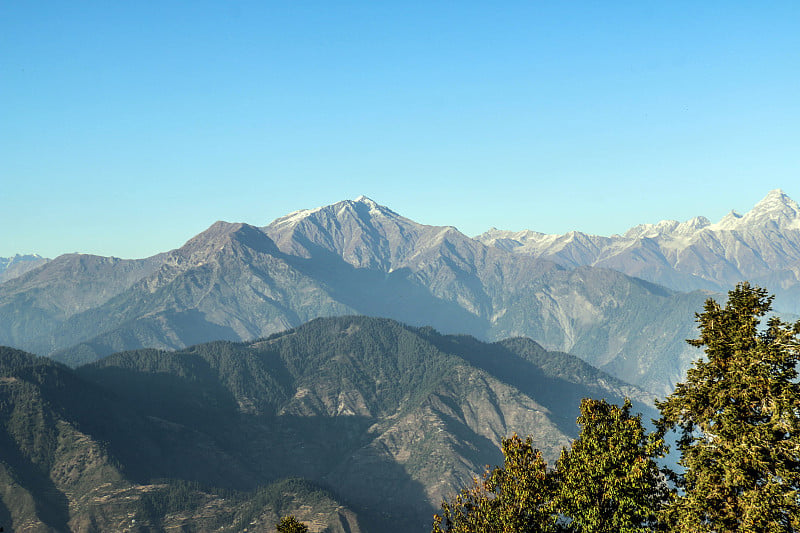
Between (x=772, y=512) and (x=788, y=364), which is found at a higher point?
(x=788, y=364)

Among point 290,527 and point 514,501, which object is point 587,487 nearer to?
point 514,501

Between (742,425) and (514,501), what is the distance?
1730cm

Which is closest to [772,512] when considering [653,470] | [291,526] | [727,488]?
[727,488]

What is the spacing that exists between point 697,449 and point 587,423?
790 centimetres

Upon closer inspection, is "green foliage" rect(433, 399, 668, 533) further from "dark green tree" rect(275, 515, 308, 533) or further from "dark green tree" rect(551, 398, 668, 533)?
"dark green tree" rect(275, 515, 308, 533)

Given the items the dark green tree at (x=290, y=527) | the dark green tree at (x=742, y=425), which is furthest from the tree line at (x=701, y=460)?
the dark green tree at (x=290, y=527)

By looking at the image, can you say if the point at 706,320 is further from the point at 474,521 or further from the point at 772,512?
the point at 474,521

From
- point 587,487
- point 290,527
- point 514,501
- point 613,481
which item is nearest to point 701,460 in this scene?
point 613,481

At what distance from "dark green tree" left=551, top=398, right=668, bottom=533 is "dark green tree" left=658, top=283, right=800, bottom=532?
7.97ft

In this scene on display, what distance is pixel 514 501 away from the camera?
47.1 metres

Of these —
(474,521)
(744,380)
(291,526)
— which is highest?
(744,380)

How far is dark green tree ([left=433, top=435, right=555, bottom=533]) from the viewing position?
4619cm

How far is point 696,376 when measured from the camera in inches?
1702

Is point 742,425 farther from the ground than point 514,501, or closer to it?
farther from the ground
